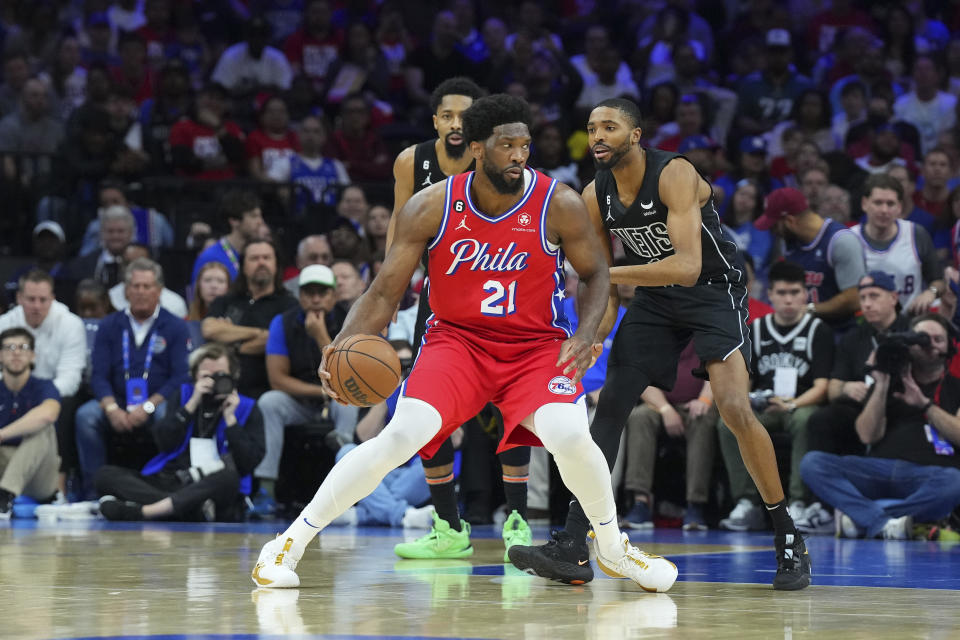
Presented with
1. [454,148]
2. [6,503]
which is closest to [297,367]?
[6,503]

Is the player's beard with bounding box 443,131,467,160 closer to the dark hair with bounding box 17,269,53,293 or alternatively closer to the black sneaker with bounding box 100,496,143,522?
the black sneaker with bounding box 100,496,143,522

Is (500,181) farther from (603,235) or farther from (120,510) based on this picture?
(120,510)

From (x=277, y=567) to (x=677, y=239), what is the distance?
6.58 ft

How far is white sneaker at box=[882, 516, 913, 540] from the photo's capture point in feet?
27.3

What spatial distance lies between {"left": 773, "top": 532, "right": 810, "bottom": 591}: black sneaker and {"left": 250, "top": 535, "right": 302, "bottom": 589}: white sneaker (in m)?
1.82

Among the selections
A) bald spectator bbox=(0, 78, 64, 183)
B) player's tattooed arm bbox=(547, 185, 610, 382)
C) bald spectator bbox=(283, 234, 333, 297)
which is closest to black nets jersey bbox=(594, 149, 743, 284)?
player's tattooed arm bbox=(547, 185, 610, 382)

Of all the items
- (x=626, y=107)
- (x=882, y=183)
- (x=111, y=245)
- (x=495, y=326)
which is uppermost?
(x=882, y=183)

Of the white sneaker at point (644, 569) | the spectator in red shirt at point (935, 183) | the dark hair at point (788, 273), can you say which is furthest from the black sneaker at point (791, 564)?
the spectator in red shirt at point (935, 183)

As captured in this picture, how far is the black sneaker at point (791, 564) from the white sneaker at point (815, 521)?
10.8 feet

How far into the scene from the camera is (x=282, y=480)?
404 inches

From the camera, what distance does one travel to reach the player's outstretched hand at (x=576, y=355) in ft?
16.9

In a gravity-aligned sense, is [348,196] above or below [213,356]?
above

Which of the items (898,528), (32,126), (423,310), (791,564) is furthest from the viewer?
(32,126)

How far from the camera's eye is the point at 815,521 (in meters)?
8.84
